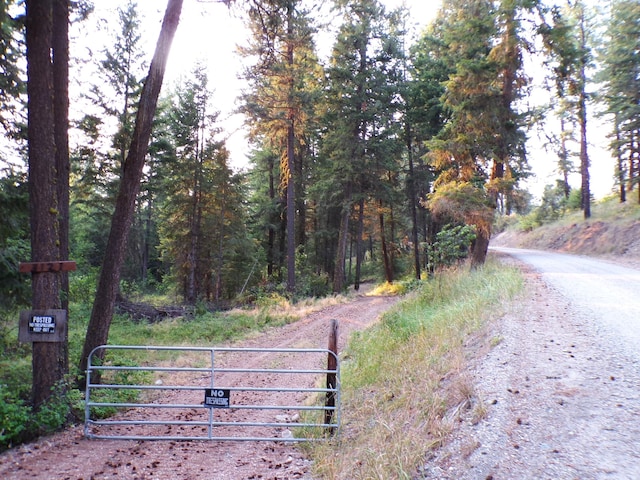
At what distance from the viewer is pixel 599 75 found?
2378cm

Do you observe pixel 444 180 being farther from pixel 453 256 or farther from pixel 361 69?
pixel 361 69

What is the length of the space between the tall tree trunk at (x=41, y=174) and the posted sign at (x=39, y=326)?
0.11 meters

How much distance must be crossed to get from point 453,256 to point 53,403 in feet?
44.3

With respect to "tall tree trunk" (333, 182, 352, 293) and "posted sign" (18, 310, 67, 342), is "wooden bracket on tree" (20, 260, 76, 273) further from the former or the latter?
"tall tree trunk" (333, 182, 352, 293)

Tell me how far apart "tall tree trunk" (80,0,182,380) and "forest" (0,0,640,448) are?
27mm

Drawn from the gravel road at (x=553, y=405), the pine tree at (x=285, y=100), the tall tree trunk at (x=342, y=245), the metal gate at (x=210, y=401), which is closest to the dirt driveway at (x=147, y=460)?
the metal gate at (x=210, y=401)

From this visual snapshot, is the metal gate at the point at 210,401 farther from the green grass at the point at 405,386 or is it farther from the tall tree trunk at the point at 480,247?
the tall tree trunk at the point at 480,247

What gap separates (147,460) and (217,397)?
112 centimetres

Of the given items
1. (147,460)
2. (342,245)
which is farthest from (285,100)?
(147,460)

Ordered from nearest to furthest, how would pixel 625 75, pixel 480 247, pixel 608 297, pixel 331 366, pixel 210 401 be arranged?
pixel 210 401
pixel 331 366
pixel 608 297
pixel 480 247
pixel 625 75

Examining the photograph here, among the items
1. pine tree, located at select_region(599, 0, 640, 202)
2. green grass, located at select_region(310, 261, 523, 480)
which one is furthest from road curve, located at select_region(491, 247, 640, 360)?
pine tree, located at select_region(599, 0, 640, 202)

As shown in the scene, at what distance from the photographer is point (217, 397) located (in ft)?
19.1

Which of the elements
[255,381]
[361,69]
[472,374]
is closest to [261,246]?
[361,69]

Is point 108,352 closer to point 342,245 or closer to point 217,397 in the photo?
point 217,397
